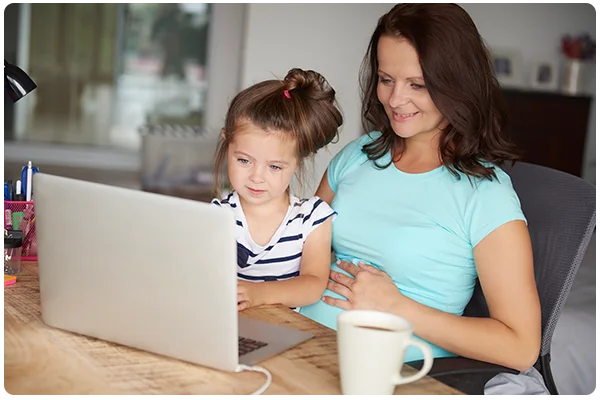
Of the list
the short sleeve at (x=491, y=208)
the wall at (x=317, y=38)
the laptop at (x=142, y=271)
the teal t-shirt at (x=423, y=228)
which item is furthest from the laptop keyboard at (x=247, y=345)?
the wall at (x=317, y=38)

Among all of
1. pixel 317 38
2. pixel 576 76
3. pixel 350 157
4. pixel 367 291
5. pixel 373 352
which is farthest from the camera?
pixel 576 76

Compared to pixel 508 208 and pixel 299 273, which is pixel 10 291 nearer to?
pixel 299 273

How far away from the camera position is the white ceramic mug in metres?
0.82

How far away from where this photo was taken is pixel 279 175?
1438 mm

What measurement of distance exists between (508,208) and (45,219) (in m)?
0.78

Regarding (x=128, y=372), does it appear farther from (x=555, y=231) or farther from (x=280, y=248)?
(x=555, y=231)

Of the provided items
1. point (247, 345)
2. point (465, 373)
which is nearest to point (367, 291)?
point (465, 373)

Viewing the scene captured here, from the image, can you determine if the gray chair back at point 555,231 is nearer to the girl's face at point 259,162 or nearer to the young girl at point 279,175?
the young girl at point 279,175

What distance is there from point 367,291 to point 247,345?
0.35 m

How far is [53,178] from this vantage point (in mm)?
946

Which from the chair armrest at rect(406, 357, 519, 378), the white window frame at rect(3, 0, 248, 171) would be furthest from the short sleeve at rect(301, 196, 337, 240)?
the white window frame at rect(3, 0, 248, 171)

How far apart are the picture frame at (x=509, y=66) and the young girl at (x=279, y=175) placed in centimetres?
433

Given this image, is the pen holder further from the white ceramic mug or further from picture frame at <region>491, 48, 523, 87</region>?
picture frame at <region>491, 48, 523, 87</region>

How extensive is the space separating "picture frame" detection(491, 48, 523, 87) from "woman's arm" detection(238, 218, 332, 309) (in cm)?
439
